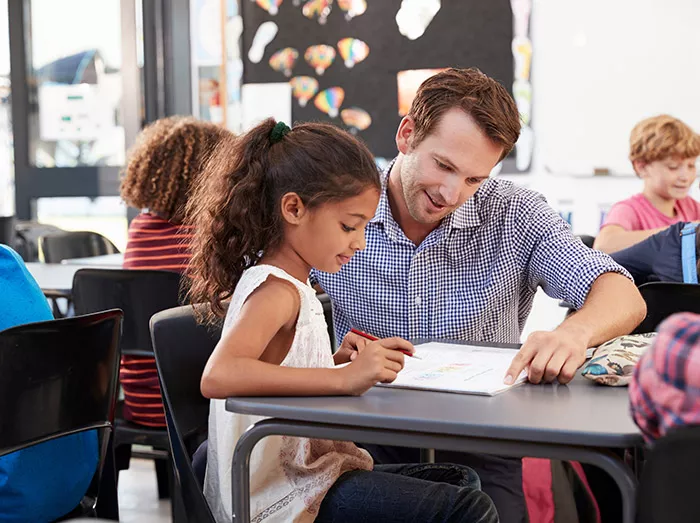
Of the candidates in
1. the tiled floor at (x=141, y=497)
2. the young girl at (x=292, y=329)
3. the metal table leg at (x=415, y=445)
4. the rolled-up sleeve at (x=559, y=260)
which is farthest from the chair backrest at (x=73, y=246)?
the metal table leg at (x=415, y=445)

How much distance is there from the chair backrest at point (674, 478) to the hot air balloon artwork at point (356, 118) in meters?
4.62

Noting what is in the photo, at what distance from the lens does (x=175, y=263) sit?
9.12ft

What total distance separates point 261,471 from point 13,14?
5044 millimetres

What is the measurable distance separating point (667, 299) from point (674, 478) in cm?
137

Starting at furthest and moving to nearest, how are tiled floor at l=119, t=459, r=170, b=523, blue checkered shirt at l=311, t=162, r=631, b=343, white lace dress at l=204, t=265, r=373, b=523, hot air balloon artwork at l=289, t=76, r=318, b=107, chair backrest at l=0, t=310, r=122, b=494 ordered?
hot air balloon artwork at l=289, t=76, r=318, b=107 < tiled floor at l=119, t=459, r=170, b=523 < blue checkered shirt at l=311, t=162, r=631, b=343 < chair backrest at l=0, t=310, r=122, b=494 < white lace dress at l=204, t=265, r=373, b=523

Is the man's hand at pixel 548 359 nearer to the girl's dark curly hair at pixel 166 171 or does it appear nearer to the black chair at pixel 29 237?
the girl's dark curly hair at pixel 166 171

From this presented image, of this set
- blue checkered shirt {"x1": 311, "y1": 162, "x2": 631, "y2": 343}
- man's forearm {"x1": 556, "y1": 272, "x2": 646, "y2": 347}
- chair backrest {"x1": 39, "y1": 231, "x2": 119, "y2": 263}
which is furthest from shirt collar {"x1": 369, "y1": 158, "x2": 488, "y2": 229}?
chair backrest {"x1": 39, "y1": 231, "x2": 119, "y2": 263}

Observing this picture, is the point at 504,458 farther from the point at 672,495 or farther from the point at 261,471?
the point at 672,495

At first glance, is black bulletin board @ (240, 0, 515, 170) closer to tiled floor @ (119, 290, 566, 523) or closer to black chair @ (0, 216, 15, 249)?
black chair @ (0, 216, 15, 249)

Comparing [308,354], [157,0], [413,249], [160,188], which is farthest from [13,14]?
[308,354]

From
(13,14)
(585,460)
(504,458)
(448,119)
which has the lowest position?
(504,458)

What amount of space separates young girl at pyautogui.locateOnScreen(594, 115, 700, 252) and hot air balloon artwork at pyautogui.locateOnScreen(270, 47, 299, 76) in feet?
7.60

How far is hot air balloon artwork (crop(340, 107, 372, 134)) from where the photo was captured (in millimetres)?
5410

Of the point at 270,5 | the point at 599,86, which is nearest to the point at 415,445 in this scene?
the point at 599,86
